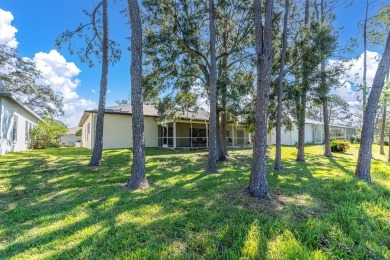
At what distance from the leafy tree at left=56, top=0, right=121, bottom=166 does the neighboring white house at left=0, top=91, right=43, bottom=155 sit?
4156 millimetres

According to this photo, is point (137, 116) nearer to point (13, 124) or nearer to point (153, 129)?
point (13, 124)

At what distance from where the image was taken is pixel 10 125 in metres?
13.1

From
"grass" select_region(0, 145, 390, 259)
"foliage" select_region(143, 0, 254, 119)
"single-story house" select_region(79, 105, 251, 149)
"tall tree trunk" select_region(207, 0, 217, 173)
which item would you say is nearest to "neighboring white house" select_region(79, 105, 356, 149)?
"single-story house" select_region(79, 105, 251, 149)

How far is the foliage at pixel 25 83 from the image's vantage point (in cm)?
1939

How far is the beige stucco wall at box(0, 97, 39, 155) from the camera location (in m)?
11.8

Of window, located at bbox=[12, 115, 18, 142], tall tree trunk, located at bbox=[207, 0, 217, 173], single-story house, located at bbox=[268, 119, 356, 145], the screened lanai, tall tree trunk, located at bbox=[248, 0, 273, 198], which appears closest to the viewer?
tall tree trunk, located at bbox=[248, 0, 273, 198]

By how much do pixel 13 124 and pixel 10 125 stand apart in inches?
34.1

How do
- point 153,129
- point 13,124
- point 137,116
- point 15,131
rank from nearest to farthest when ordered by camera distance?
point 137,116
point 13,124
point 15,131
point 153,129

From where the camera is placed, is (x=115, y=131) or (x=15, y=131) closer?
(x=15, y=131)

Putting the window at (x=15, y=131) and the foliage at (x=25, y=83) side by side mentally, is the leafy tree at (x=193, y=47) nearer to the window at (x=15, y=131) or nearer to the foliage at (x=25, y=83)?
the window at (x=15, y=131)

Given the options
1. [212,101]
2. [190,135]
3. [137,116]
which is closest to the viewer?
[137,116]

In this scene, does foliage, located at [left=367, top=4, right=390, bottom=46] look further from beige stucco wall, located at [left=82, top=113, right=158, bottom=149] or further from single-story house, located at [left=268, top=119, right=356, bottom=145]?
beige stucco wall, located at [left=82, top=113, right=158, bottom=149]

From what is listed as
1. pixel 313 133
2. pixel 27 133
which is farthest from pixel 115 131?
pixel 313 133

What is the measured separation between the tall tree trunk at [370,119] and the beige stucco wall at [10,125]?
15526mm
